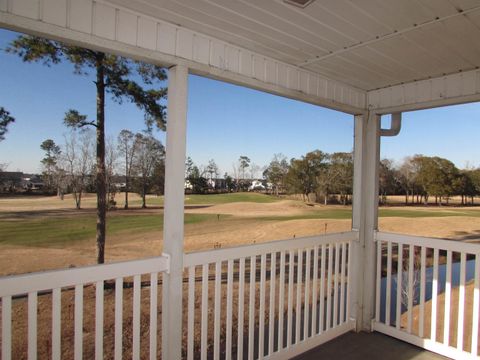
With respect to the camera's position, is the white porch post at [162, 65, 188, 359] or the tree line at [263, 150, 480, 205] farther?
the tree line at [263, 150, 480, 205]

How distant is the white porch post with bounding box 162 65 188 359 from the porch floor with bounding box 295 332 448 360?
1.28 meters

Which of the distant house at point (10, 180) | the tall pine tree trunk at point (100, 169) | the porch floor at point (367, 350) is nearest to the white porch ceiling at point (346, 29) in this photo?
the tall pine tree trunk at point (100, 169)

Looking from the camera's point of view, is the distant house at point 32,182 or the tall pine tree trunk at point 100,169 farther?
the tall pine tree trunk at point 100,169

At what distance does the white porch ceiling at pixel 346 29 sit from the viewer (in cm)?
158

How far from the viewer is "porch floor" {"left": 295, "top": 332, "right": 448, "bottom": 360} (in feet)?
8.64

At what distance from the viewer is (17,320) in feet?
7.22

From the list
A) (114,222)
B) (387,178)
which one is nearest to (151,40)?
(114,222)

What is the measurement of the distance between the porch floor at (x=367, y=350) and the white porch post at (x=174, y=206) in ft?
4.20

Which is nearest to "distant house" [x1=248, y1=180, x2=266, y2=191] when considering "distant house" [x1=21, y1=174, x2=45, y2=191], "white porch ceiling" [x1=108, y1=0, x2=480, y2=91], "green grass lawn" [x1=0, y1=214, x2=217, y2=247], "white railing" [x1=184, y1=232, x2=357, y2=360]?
"green grass lawn" [x1=0, y1=214, x2=217, y2=247]

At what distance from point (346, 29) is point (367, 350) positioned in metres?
2.61

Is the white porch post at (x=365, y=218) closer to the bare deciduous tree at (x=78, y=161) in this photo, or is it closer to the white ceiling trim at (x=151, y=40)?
the white ceiling trim at (x=151, y=40)

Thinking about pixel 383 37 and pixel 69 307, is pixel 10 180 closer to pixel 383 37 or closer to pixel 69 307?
pixel 69 307

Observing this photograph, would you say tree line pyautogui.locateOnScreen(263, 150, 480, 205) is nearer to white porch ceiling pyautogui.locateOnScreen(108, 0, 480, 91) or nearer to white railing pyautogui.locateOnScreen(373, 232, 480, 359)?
white railing pyautogui.locateOnScreen(373, 232, 480, 359)

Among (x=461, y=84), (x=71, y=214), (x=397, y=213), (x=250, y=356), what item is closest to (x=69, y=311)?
(x=71, y=214)
